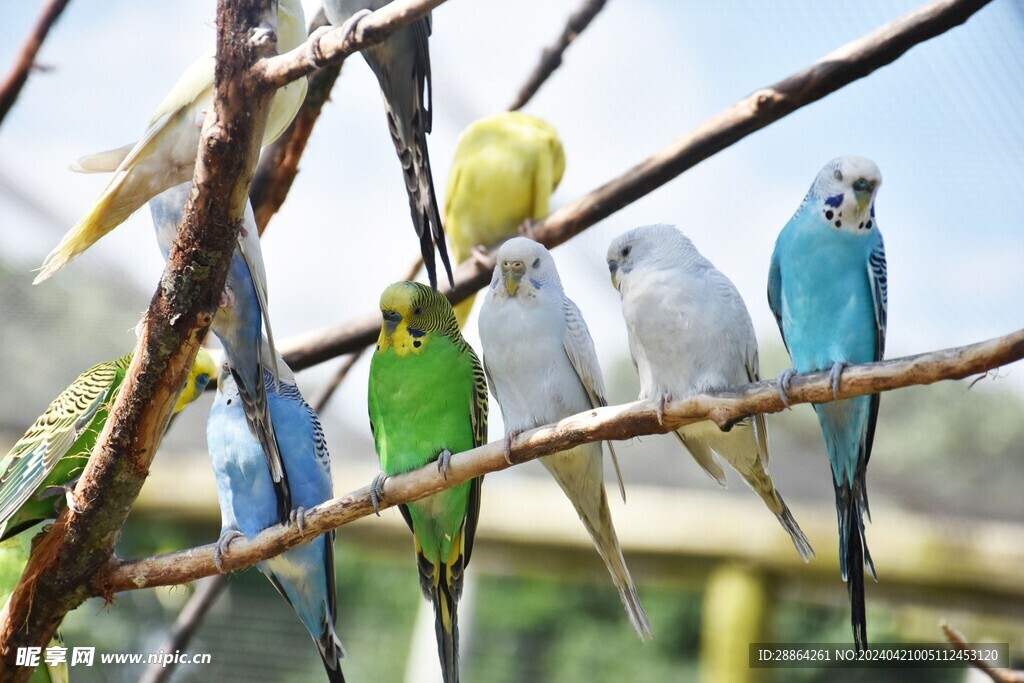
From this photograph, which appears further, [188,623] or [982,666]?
[188,623]

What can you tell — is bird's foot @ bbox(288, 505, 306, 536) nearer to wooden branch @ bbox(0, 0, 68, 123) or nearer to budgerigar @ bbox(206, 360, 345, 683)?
budgerigar @ bbox(206, 360, 345, 683)

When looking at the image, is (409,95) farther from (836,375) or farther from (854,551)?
(854,551)

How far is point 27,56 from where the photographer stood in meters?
2.63

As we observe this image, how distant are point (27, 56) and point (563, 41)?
148 cm

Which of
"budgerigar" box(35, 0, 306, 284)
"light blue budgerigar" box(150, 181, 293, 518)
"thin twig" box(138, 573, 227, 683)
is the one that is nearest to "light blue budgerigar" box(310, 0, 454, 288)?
"budgerigar" box(35, 0, 306, 284)

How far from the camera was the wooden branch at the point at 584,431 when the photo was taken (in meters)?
1.38

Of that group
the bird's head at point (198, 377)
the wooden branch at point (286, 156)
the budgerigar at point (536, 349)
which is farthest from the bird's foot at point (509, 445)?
the wooden branch at point (286, 156)

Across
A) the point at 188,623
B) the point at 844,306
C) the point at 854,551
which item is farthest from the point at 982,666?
the point at 188,623

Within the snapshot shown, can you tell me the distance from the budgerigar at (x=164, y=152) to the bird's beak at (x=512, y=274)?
51cm

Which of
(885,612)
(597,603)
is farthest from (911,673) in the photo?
(597,603)

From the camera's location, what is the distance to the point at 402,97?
6.79ft

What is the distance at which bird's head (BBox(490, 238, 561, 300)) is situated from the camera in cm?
188

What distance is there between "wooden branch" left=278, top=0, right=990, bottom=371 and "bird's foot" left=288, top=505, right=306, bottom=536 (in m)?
0.81

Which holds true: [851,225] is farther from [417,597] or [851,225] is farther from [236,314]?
[417,597]
